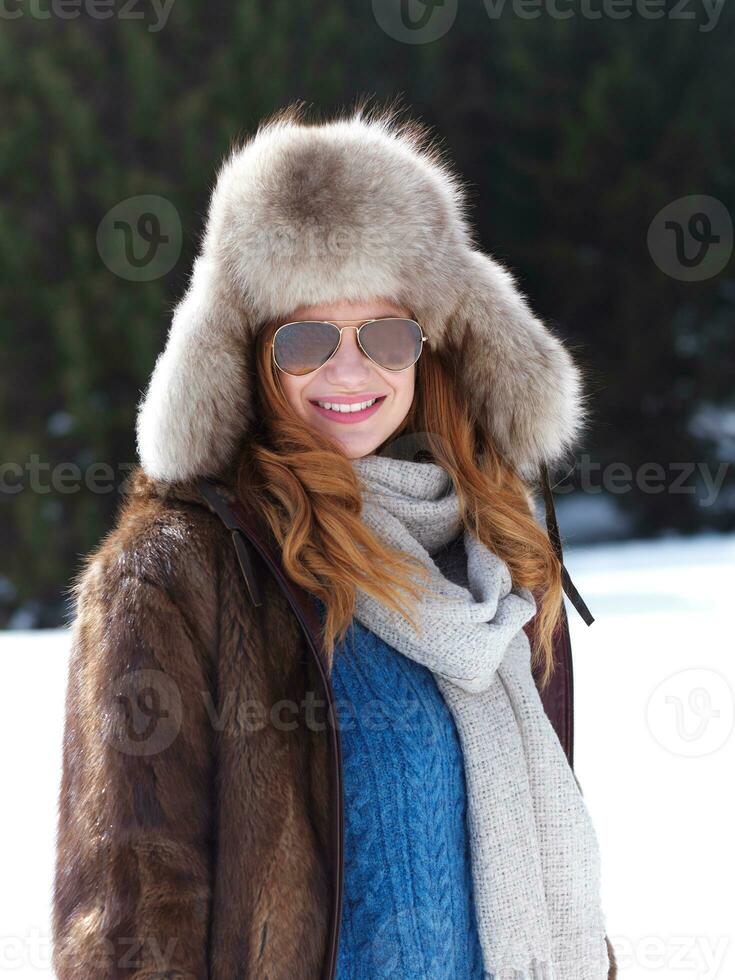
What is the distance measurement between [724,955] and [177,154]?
5.40 meters

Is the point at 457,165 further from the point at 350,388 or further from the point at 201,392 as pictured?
the point at 201,392

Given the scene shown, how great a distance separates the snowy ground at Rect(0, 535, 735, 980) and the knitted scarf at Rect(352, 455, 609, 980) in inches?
41.8

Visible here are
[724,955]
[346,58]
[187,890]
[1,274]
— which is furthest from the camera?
[346,58]

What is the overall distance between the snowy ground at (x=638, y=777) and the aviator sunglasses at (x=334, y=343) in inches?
50.3

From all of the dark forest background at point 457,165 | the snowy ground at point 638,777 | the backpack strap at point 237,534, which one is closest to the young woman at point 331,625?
the backpack strap at point 237,534

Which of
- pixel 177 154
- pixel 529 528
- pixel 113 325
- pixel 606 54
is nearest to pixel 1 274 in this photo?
pixel 113 325

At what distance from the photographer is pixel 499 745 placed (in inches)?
59.6

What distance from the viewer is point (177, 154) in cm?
644

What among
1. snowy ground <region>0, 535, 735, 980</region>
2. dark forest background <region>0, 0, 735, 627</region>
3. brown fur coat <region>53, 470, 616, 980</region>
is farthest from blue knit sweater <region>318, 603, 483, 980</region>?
dark forest background <region>0, 0, 735, 627</region>

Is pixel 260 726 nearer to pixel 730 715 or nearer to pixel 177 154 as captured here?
pixel 730 715

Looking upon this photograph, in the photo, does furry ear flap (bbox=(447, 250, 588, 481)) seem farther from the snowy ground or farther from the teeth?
the snowy ground

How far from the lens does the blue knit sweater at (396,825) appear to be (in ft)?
4.44

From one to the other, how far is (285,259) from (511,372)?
1.58 ft

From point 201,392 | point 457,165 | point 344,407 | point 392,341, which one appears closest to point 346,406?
point 344,407
